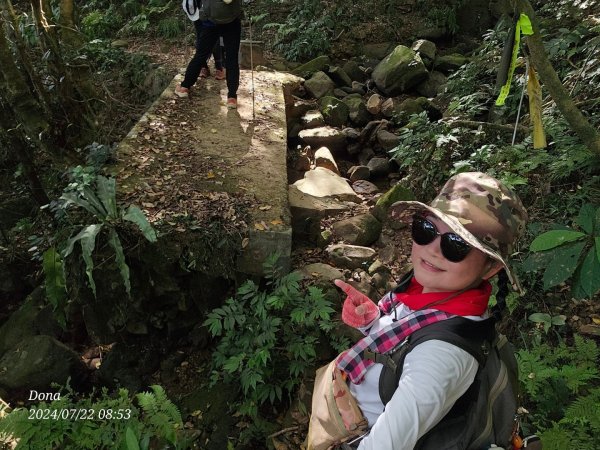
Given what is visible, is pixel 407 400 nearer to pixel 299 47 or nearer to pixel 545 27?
pixel 545 27

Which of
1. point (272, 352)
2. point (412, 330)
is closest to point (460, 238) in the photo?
point (412, 330)

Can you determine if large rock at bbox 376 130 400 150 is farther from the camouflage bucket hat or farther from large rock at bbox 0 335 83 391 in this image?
the camouflage bucket hat

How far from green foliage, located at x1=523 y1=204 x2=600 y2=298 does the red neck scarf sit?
114cm

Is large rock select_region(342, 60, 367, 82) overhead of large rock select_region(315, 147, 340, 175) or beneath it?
overhead

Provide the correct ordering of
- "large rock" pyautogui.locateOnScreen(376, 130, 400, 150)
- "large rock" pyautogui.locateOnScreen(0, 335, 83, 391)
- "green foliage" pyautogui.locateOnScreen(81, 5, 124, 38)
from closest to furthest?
"large rock" pyautogui.locateOnScreen(0, 335, 83, 391) → "large rock" pyautogui.locateOnScreen(376, 130, 400, 150) → "green foliage" pyautogui.locateOnScreen(81, 5, 124, 38)

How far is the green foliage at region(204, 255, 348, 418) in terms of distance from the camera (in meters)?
3.46

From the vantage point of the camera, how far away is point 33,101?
5312 mm

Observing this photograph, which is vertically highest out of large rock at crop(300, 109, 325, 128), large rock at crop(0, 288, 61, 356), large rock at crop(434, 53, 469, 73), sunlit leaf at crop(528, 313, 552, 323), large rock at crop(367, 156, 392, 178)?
large rock at crop(434, 53, 469, 73)

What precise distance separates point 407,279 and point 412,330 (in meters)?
0.39

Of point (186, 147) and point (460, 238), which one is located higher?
point (460, 238)

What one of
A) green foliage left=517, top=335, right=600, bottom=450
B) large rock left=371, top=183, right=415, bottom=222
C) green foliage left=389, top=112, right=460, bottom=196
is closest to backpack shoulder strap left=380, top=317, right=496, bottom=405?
green foliage left=517, top=335, right=600, bottom=450

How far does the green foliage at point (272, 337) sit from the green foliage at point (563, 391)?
1449mm

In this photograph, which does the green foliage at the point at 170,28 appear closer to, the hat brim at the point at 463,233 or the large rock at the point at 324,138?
the large rock at the point at 324,138

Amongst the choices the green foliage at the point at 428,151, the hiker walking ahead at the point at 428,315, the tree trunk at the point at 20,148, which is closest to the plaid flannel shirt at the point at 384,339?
the hiker walking ahead at the point at 428,315
